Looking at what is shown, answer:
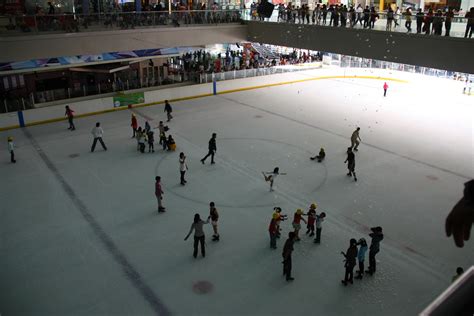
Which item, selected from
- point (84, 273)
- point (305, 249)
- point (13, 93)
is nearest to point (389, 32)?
point (305, 249)

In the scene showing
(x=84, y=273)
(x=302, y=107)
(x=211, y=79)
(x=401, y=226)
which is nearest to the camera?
(x=84, y=273)

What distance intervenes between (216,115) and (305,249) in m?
12.5

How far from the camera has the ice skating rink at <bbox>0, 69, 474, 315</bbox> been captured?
28.1ft

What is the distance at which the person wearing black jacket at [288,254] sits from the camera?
8.49m

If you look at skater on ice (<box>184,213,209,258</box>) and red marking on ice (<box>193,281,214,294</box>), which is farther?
skater on ice (<box>184,213,209,258</box>)

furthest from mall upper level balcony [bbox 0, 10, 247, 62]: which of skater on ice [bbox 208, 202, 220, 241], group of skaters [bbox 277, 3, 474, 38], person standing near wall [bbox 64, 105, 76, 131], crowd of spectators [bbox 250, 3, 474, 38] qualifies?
skater on ice [bbox 208, 202, 220, 241]

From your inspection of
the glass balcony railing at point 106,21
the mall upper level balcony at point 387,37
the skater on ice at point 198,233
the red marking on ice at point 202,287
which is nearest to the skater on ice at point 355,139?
the mall upper level balcony at point 387,37

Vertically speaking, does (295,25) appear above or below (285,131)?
above

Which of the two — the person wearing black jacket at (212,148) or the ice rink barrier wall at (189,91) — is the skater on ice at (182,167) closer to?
the person wearing black jacket at (212,148)

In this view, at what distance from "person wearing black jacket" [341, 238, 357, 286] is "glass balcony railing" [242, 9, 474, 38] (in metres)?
9.80

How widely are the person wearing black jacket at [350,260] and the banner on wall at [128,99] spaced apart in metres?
17.2

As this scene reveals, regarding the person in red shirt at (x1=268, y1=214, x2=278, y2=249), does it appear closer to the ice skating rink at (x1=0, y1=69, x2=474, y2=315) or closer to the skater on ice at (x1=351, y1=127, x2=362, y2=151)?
the ice skating rink at (x1=0, y1=69, x2=474, y2=315)

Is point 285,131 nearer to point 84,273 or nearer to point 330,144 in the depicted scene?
point 330,144

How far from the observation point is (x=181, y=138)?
59.5 ft
